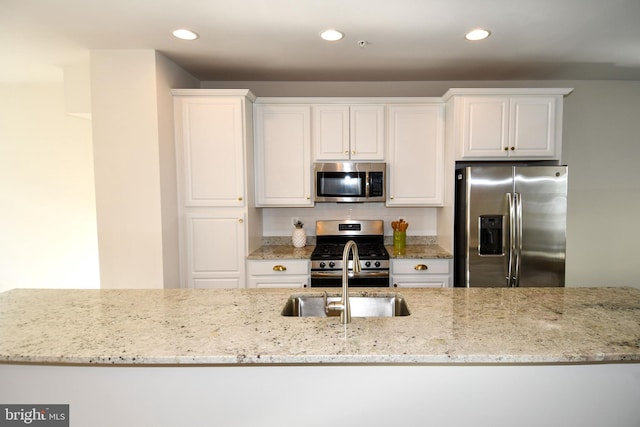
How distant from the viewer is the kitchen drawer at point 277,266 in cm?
288

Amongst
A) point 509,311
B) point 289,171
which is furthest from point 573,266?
point 289,171

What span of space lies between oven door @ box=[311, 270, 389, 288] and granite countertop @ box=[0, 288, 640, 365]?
121 centimetres

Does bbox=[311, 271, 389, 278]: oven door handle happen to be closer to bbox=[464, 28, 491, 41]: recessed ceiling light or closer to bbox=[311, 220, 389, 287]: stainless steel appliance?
bbox=[311, 220, 389, 287]: stainless steel appliance

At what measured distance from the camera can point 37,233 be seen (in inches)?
149

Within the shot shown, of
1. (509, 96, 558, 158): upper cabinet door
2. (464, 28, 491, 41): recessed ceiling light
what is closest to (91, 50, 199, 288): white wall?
(464, 28, 491, 41): recessed ceiling light

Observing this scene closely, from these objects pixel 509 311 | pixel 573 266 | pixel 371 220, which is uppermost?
pixel 371 220

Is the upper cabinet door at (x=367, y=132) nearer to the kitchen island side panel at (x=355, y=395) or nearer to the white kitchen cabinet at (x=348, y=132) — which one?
the white kitchen cabinet at (x=348, y=132)

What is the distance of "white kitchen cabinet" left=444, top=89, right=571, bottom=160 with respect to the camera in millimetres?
2840

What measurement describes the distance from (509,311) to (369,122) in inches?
84.3

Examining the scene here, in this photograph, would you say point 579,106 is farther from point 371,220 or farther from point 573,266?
point 371,220

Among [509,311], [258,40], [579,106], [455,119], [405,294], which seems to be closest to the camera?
[509,311]

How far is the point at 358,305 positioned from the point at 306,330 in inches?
19.1

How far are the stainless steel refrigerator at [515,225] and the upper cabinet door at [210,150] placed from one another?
6.40 feet

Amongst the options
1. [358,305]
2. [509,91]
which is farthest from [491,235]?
[358,305]
